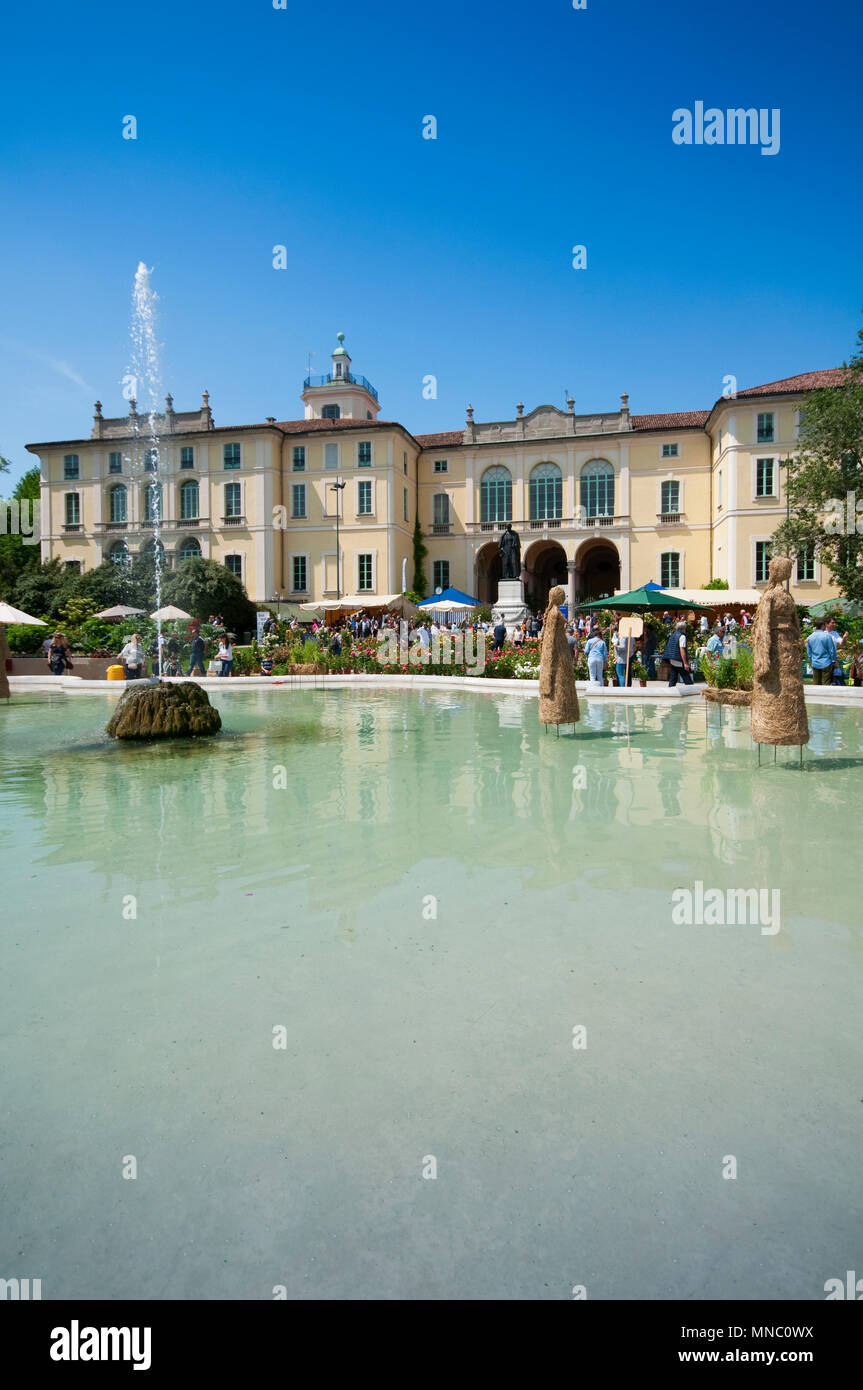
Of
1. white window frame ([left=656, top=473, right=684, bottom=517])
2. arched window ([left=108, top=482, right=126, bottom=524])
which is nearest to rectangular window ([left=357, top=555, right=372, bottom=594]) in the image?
arched window ([left=108, top=482, right=126, bottom=524])

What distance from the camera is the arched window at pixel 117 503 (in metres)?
47.4

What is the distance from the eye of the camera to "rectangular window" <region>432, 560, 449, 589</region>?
47.6 meters

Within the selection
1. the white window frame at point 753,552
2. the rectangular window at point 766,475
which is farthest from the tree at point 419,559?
the rectangular window at point 766,475

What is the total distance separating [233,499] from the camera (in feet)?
151

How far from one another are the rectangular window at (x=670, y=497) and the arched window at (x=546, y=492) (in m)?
5.44

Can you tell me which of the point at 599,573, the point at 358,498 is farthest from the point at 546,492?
the point at 358,498

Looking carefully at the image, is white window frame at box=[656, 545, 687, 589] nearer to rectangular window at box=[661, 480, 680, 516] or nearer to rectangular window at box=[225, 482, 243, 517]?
rectangular window at box=[661, 480, 680, 516]

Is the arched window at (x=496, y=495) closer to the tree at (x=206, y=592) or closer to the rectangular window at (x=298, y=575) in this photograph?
the rectangular window at (x=298, y=575)

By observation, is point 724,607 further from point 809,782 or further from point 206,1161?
point 206,1161

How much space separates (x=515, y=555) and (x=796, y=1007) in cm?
3081

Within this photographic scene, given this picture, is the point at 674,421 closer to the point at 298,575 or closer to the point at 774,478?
the point at 774,478

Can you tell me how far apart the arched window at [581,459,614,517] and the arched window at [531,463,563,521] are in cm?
131

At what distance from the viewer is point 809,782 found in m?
8.09
